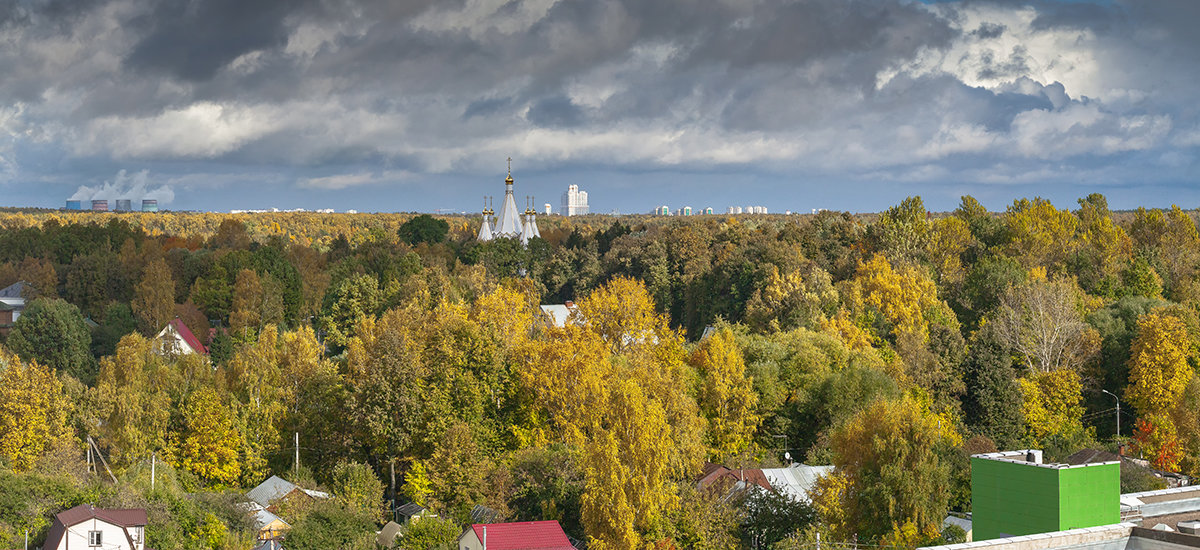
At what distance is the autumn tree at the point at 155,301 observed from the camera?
8494 cm

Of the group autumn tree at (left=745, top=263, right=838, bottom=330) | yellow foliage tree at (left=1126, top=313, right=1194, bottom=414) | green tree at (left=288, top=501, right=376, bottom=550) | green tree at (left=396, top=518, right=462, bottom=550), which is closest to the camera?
green tree at (left=288, top=501, right=376, bottom=550)

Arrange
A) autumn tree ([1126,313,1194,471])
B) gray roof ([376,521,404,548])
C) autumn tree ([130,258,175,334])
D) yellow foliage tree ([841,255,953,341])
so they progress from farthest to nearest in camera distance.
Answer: autumn tree ([130,258,175,334]) → yellow foliage tree ([841,255,953,341]) → autumn tree ([1126,313,1194,471]) → gray roof ([376,521,404,548])

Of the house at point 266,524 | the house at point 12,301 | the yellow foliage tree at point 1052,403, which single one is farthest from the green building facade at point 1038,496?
the house at point 12,301

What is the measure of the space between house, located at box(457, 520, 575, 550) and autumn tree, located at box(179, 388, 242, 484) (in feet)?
45.2

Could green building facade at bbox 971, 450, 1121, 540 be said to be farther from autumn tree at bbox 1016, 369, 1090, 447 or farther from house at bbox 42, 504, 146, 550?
house at bbox 42, 504, 146, 550

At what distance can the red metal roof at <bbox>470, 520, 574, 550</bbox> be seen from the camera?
41062mm

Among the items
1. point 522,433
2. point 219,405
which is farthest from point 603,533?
point 219,405

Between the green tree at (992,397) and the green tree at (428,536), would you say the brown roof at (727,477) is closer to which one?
the green tree at (428,536)

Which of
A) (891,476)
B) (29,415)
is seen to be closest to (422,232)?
(29,415)

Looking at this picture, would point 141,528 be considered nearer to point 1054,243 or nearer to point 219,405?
point 219,405

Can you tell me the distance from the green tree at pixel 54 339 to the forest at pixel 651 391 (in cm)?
21

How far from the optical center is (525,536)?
41781 mm

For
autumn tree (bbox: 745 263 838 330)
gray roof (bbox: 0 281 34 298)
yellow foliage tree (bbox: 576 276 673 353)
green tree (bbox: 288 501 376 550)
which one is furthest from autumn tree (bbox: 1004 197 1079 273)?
gray roof (bbox: 0 281 34 298)

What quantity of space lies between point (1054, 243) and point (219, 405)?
179 feet
